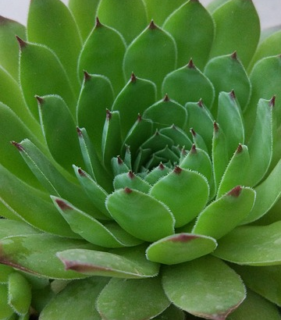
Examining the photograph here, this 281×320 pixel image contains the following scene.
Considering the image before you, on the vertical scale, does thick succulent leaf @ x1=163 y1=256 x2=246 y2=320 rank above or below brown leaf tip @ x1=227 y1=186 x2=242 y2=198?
below

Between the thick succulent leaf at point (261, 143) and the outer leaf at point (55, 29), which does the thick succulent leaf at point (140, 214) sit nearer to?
the thick succulent leaf at point (261, 143)

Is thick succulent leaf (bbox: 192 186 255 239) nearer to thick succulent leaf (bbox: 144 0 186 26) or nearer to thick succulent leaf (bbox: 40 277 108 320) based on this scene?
thick succulent leaf (bbox: 40 277 108 320)

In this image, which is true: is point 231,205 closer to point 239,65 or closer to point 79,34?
point 239,65

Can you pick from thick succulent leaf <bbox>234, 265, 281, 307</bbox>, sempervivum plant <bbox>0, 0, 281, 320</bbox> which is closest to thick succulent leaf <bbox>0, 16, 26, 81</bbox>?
sempervivum plant <bbox>0, 0, 281, 320</bbox>

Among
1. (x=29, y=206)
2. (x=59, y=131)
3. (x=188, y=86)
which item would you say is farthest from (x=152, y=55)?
(x=29, y=206)

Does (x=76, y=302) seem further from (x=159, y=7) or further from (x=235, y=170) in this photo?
(x=159, y=7)

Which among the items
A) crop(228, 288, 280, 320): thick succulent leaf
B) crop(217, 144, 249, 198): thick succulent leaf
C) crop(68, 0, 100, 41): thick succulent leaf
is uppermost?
crop(68, 0, 100, 41): thick succulent leaf

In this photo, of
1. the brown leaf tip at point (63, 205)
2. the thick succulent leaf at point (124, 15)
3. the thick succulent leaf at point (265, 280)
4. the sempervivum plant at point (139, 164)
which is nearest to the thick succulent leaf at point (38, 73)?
the sempervivum plant at point (139, 164)
